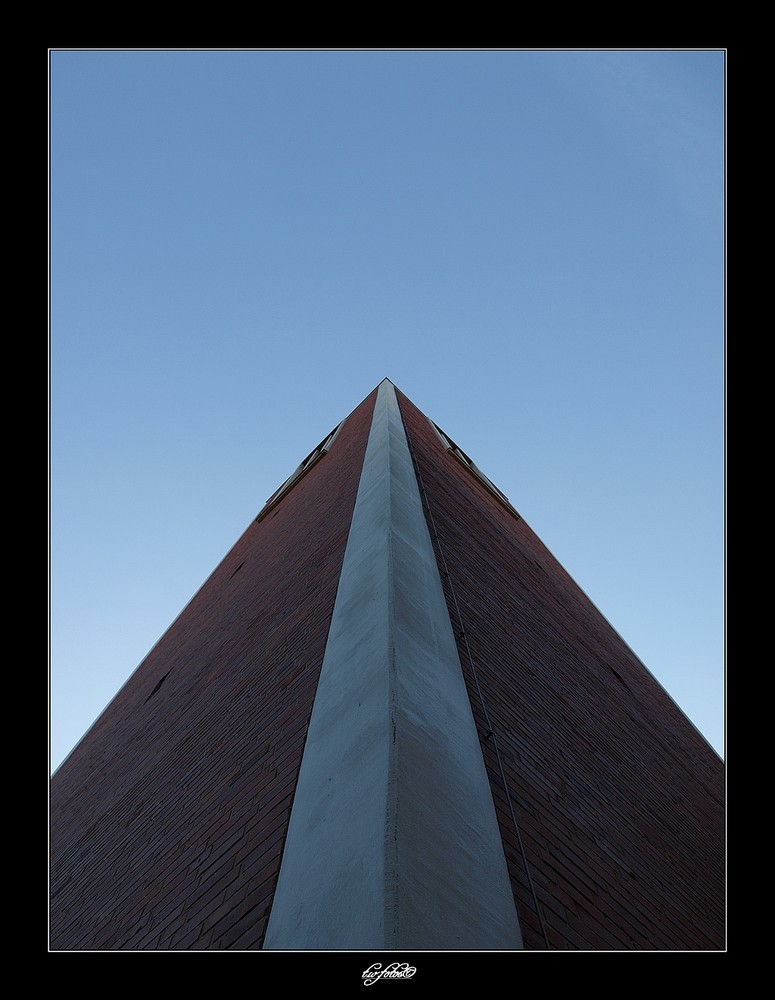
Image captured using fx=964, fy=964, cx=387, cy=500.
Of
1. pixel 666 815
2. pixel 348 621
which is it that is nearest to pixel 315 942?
pixel 348 621

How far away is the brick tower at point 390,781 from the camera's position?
2.51 meters

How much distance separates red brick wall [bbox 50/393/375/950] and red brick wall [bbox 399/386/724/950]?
74cm

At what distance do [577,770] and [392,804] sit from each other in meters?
2.21

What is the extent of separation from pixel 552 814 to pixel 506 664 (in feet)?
4.27

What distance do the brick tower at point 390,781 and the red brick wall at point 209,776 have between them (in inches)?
0.8

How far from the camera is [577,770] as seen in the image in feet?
14.7

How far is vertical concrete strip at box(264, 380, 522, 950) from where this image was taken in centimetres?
229
